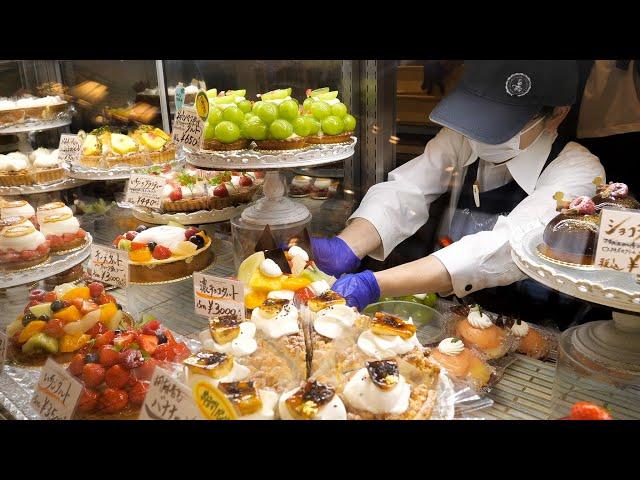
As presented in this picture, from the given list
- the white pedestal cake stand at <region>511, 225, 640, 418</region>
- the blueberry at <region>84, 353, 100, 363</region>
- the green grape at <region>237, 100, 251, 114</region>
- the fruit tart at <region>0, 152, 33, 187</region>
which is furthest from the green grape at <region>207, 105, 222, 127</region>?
the fruit tart at <region>0, 152, 33, 187</region>

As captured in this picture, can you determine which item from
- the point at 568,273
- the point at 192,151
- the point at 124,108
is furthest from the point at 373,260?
the point at 124,108

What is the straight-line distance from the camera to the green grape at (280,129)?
265 cm

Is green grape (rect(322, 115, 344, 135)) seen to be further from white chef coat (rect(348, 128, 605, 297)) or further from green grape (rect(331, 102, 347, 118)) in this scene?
white chef coat (rect(348, 128, 605, 297))

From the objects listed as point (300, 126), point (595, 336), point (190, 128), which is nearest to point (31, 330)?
point (190, 128)

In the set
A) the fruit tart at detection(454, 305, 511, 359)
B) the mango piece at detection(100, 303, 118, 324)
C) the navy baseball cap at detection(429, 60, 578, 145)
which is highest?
the navy baseball cap at detection(429, 60, 578, 145)

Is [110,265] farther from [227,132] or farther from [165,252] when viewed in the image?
[227,132]

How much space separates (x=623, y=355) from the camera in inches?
76.7

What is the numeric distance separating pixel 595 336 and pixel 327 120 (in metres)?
1.49

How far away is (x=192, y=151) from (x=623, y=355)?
76.8 inches

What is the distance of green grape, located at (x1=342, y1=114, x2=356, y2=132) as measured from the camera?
9.23 feet

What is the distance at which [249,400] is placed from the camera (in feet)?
5.03

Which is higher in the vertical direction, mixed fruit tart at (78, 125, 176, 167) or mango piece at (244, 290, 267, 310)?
mixed fruit tart at (78, 125, 176, 167)

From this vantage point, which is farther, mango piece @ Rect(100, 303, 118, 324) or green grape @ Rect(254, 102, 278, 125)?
green grape @ Rect(254, 102, 278, 125)

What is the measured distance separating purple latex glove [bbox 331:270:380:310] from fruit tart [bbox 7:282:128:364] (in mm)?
932
